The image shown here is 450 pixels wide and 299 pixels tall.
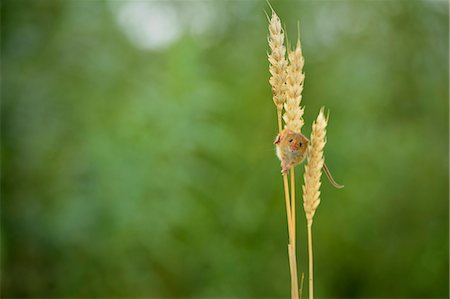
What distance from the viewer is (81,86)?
1921 mm

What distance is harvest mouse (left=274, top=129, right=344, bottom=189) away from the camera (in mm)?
450

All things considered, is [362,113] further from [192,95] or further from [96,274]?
[96,274]

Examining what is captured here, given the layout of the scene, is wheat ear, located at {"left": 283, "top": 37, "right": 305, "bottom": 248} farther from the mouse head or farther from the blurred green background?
the blurred green background

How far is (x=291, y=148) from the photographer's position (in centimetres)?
45

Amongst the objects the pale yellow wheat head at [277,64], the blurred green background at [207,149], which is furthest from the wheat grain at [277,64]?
the blurred green background at [207,149]

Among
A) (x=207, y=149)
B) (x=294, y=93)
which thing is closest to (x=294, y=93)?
(x=294, y=93)

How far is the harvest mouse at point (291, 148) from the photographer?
0.45 meters

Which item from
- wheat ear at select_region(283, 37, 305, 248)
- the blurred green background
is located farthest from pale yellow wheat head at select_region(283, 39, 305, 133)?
the blurred green background

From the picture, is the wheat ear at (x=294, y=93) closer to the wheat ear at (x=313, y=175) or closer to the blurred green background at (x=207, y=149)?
the wheat ear at (x=313, y=175)

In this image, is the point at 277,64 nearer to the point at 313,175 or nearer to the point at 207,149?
the point at 313,175

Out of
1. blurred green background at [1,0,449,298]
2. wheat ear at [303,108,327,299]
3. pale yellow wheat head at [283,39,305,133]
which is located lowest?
wheat ear at [303,108,327,299]

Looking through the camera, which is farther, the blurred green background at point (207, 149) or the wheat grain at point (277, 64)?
the blurred green background at point (207, 149)

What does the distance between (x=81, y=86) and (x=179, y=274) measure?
75 centimetres

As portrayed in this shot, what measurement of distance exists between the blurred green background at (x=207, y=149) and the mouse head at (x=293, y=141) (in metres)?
1.35
